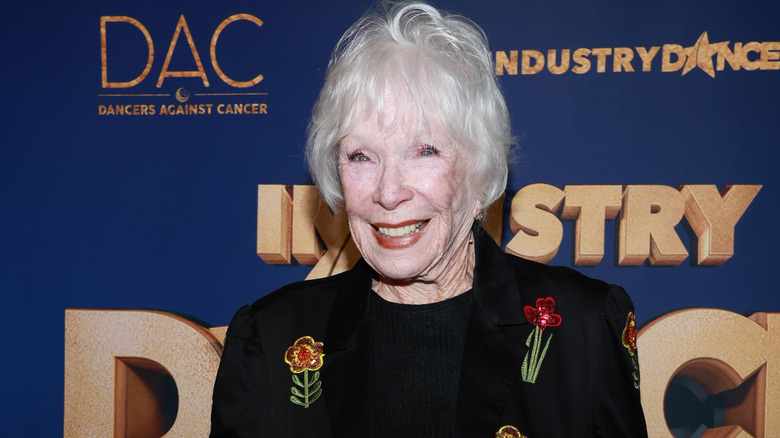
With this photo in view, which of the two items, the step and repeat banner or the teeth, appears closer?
the teeth

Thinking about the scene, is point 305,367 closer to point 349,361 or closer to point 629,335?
point 349,361

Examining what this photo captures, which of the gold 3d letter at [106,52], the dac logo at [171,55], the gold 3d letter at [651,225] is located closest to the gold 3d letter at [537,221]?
the gold 3d letter at [651,225]

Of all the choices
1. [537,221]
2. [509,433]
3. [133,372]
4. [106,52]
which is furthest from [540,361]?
[106,52]

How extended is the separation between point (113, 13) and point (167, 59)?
10.1 inches

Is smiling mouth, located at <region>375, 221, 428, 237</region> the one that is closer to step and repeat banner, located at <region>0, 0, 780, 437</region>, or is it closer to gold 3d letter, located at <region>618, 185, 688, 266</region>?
step and repeat banner, located at <region>0, 0, 780, 437</region>

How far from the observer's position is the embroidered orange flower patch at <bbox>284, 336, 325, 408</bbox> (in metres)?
1.18

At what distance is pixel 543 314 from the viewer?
1.18m

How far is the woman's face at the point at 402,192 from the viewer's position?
42.4 inches

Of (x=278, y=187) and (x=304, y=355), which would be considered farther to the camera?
(x=278, y=187)

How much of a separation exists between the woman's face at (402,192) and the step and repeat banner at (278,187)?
78 cm

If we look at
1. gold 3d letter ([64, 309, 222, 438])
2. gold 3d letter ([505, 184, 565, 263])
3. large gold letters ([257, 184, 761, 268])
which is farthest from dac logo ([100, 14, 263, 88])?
gold 3d letter ([505, 184, 565, 263])

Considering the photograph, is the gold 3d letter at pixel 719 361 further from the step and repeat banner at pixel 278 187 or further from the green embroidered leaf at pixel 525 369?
the green embroidered leaf at pixel 525 369

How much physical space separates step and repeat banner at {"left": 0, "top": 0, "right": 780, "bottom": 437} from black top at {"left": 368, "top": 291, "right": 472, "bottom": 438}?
0.75m

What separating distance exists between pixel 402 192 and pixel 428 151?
3.6 inches
